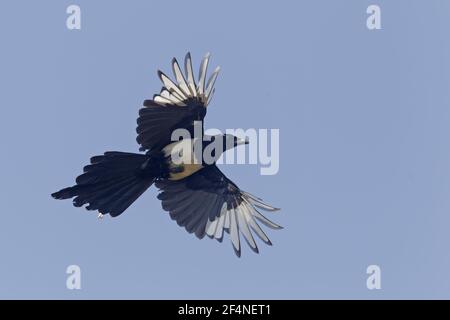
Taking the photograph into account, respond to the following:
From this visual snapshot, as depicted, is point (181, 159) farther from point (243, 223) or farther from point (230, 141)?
point (243, 223)

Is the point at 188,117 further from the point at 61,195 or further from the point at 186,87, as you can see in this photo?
the point at 61,195

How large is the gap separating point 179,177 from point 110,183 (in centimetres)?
97

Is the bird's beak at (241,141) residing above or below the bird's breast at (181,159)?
above

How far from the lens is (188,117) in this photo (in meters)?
16.8

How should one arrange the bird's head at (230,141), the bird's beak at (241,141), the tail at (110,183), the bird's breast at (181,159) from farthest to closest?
the bird's beak at (241,141)
the bird's head at (230,141)
the bird's breast at (181,159)
the tail at (110,183)

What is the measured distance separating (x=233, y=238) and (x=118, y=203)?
1566mm

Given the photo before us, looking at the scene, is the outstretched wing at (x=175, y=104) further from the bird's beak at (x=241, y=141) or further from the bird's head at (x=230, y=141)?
the bird's beak at (x=241, y=141)

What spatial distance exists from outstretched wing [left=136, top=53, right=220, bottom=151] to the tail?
31 cm

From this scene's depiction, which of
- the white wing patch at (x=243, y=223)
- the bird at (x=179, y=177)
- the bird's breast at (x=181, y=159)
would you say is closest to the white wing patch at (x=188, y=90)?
the bird at (x=179, y=177)

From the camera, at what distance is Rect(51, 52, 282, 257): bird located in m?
16.6

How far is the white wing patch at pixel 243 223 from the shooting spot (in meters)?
17.0

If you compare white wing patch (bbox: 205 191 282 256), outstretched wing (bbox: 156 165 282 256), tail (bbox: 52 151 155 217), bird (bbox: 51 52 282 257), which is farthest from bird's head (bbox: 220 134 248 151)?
tail (bbox: 52 151 155 217)

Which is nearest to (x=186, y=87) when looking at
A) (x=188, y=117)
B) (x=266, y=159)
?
(x=188, y=117)

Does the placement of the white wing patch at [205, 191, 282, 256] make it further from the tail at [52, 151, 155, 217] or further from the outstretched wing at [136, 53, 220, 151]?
the outstretched wing at [136, 53, 220, 151]
